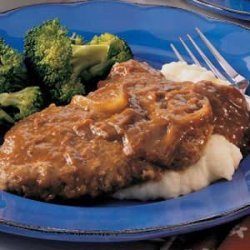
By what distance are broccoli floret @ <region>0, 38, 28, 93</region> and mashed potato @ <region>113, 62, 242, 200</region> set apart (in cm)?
77

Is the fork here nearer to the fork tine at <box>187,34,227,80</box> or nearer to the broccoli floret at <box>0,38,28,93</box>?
the fork tine at <box>187,34,227,80</box>

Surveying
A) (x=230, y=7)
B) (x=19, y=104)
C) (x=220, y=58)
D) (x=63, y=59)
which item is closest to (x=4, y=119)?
(x=19, y=104)

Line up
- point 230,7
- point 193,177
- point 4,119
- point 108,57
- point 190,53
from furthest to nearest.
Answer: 1. point 230,7
2. point 190,53
3. point 108,57
4. point 4,119
5. point 193,177

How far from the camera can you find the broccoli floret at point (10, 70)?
8.48ft

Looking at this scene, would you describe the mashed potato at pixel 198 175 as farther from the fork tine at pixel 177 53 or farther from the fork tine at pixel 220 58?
the fork tine at pixel 177 53

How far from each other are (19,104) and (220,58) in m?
0.93

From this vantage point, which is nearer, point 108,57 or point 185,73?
point 185,73

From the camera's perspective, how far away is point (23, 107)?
249cm

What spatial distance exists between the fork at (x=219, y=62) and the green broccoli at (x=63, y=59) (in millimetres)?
294

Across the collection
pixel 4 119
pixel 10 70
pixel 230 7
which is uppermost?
pixel 230 7

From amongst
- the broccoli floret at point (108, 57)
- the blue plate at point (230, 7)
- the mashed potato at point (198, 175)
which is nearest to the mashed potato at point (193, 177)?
the mashed potato at point (198, 175)

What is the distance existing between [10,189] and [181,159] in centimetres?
56

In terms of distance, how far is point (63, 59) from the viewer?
266 cm

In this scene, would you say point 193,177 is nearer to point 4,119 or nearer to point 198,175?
point 198,175
